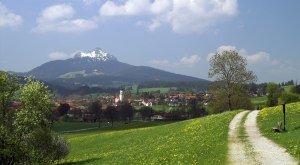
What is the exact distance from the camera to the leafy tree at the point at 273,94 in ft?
445

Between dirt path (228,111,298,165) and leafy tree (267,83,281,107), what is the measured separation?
9515 centimetres

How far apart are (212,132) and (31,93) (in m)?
19.7

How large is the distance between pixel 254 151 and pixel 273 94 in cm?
11396

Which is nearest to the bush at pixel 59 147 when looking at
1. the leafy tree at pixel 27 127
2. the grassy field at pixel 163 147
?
the leafy tree at pixel 27 127

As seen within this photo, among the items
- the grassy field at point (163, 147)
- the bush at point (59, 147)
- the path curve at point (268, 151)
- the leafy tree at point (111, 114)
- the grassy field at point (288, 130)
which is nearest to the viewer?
the path curve at point (268, 151)

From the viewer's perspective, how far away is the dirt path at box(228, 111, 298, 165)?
27.4 metres

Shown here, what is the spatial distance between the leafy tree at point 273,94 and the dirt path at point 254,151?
9515 centimetres

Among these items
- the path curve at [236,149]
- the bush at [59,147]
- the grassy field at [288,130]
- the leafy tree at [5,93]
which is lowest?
the bush at [59,147]

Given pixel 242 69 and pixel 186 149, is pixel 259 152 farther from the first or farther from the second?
pixel 242 69

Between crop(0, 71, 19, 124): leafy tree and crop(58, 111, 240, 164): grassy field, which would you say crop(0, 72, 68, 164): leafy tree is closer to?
crop(0, 71, 19, 124): leafy tree

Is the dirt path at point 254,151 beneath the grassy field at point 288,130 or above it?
beneath

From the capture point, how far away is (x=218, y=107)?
112 metres

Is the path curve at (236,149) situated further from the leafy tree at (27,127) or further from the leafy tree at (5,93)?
the leafy tree at (5,93)

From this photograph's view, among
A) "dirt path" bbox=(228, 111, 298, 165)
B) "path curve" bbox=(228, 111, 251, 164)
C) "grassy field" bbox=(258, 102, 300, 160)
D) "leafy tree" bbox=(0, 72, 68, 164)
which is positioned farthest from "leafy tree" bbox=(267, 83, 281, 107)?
"leafy tree" bbox=(0, 72, 68, 164)
